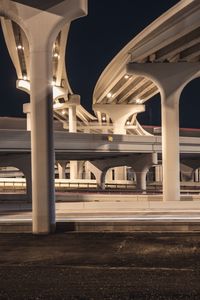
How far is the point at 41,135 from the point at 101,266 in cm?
597

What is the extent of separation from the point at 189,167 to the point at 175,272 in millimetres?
51323

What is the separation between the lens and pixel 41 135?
15.0 m

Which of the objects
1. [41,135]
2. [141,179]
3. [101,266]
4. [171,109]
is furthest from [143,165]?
[101,266]

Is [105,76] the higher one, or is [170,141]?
[105,76]

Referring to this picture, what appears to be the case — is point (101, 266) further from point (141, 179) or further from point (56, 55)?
point (141, 179)

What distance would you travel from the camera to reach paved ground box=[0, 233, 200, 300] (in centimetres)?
865

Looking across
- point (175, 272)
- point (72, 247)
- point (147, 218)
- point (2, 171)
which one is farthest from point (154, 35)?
point (2, 171)

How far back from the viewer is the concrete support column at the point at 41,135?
48.9 feet

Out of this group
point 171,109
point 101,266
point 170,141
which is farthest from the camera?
point 170,141

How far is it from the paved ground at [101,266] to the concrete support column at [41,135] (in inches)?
37.6

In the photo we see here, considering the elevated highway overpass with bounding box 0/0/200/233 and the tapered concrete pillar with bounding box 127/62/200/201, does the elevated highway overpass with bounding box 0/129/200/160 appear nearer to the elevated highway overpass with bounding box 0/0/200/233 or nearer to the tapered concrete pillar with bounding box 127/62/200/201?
the elevated highway overpass with bounding box 0/0/200/233

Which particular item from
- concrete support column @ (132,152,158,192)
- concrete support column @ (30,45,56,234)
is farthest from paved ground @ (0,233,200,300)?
concrete support column @ (132,152,158,192)

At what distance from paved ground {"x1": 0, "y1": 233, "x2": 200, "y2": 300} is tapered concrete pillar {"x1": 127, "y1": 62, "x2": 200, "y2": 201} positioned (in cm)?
1284

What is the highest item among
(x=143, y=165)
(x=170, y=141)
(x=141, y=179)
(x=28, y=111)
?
(x=28, y=111)
